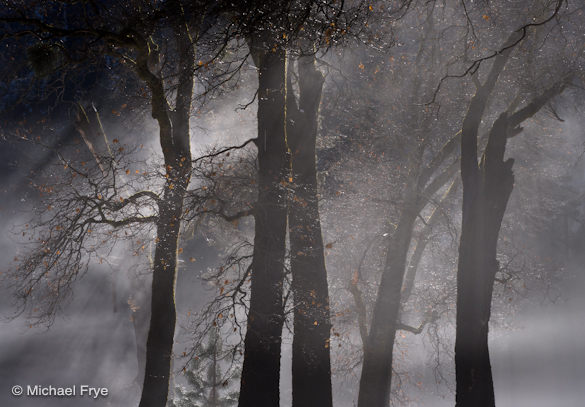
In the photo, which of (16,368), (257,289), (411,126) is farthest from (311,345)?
(16,368)

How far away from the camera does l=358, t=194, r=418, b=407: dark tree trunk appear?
12.6 metres

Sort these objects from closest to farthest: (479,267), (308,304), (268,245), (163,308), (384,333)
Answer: (268,245) → (479,267) → (308,304) → (163,308) → (384,333)

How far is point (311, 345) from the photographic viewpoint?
9805 millimetres

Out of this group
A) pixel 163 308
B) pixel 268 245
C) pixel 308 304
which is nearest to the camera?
pixel 268 245

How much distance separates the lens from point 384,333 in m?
12.8

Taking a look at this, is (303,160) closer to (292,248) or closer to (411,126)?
(292,248)

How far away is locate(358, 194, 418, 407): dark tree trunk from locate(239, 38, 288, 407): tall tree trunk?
4.61 metres

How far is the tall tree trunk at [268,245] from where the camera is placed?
852cm

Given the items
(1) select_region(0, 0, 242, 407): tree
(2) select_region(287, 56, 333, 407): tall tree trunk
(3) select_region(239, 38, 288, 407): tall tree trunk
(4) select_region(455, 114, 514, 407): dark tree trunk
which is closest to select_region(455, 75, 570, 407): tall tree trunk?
(4) select_region(455, 114, 514, 407): dark tree trunk

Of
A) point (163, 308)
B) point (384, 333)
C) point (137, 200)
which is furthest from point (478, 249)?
point (137, 200)

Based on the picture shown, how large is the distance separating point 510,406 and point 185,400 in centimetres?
3232

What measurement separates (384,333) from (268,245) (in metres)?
5.16

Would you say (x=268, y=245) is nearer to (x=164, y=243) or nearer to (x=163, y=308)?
(x=164, y=243)

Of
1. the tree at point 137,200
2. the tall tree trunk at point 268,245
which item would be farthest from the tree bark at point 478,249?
the tree at point 137,200
